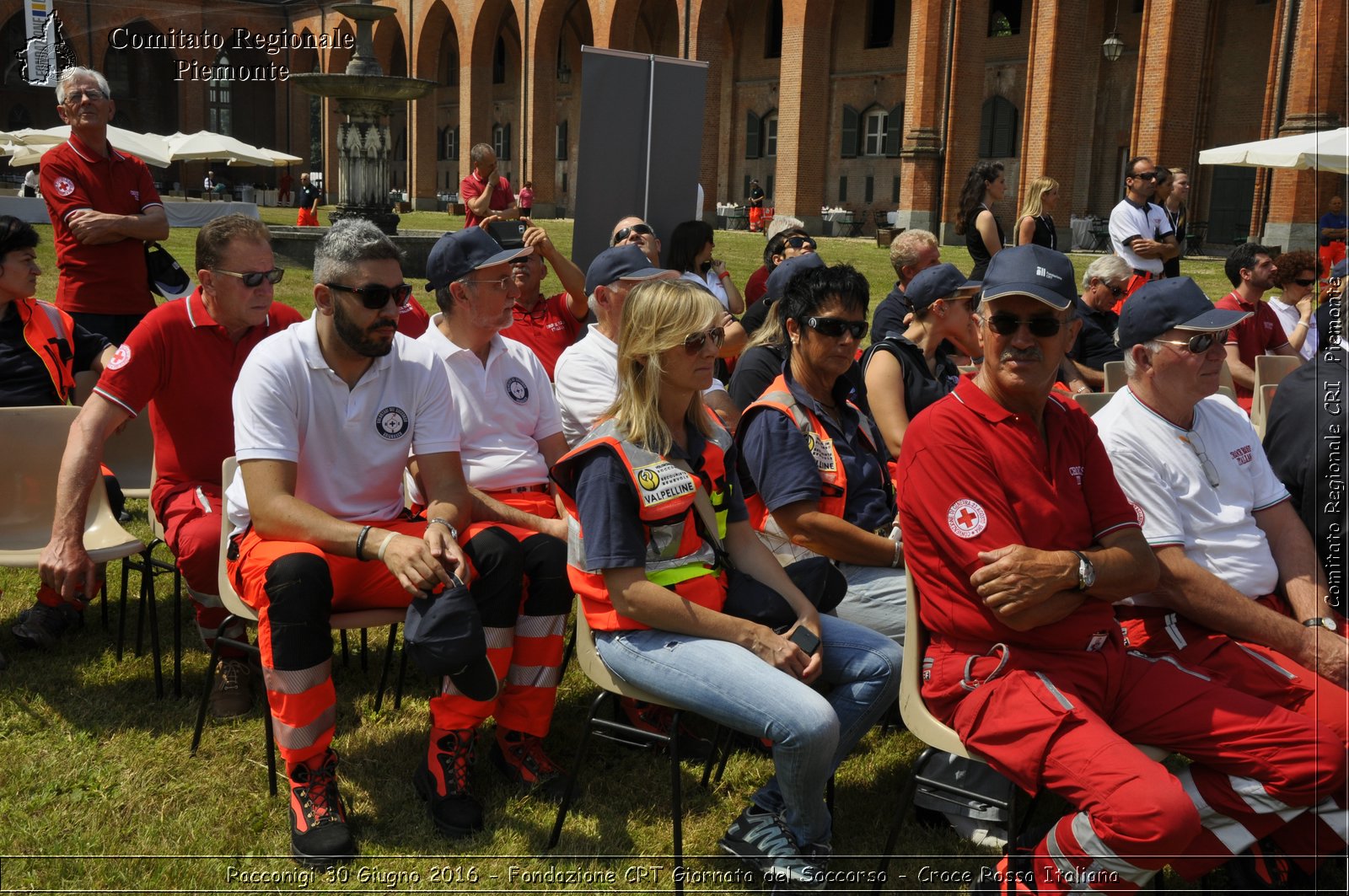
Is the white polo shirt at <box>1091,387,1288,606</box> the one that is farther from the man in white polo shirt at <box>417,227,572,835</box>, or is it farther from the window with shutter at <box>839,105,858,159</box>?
the window with shutter at <box>839,105,858,159</box>

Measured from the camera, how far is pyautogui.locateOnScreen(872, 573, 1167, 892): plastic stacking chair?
2760 millimetres

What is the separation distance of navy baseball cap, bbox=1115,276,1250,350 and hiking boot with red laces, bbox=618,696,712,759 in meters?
1.91

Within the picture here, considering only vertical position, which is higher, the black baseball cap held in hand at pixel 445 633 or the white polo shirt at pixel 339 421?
the white polo shirt at pixel 339 421

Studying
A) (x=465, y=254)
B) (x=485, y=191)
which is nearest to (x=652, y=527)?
(x=465, y=254)

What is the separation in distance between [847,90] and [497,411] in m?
34.0

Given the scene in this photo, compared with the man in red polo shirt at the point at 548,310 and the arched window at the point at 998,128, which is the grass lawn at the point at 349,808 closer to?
the man in red polo shirt at the point at 548,310

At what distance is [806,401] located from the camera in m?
3.67

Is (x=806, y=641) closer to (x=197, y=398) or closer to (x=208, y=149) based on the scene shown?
(x=197, y=398)

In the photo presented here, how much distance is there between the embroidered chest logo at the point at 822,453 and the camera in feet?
11.9

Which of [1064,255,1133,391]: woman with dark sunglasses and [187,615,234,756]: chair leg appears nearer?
[187,615,234,756]: chair leg

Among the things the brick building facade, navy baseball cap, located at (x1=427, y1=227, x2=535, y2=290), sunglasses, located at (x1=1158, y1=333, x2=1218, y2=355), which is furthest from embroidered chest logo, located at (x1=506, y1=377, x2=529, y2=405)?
the brick building facade

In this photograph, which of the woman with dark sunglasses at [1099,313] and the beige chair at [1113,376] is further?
the woman with dark sunglasses at [1099,313]

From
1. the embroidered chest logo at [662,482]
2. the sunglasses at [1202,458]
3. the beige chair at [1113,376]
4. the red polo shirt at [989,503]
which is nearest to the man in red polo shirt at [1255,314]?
the beige chair at [1113,376]

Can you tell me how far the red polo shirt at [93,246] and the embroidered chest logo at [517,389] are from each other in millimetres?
2594
